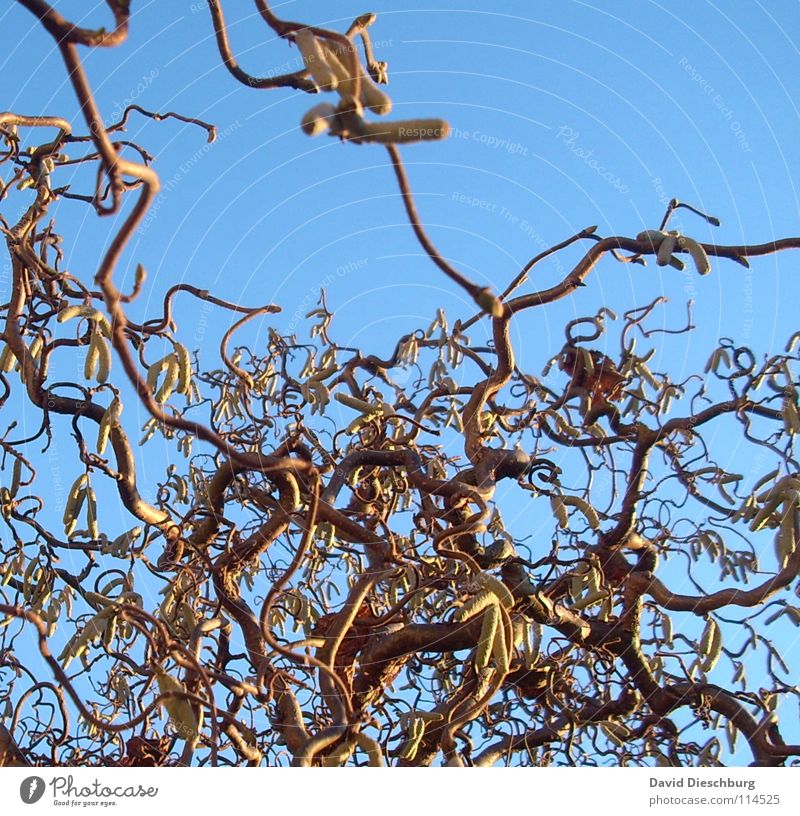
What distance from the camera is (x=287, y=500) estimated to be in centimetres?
216

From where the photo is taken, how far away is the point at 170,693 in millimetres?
1576

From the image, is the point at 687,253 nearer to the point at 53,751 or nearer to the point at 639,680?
the point at 639,680

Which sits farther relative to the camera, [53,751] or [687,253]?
[687,253]

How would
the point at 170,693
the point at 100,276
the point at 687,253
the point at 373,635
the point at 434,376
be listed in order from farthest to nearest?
1. the point at 434,376
2. the point at 373,635
3. the point at 687,253
4. the point at 170,693
5. the point at 100,276

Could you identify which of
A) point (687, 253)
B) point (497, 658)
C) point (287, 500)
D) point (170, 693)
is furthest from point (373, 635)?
point (687, 253)

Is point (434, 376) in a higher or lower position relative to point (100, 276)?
higher
